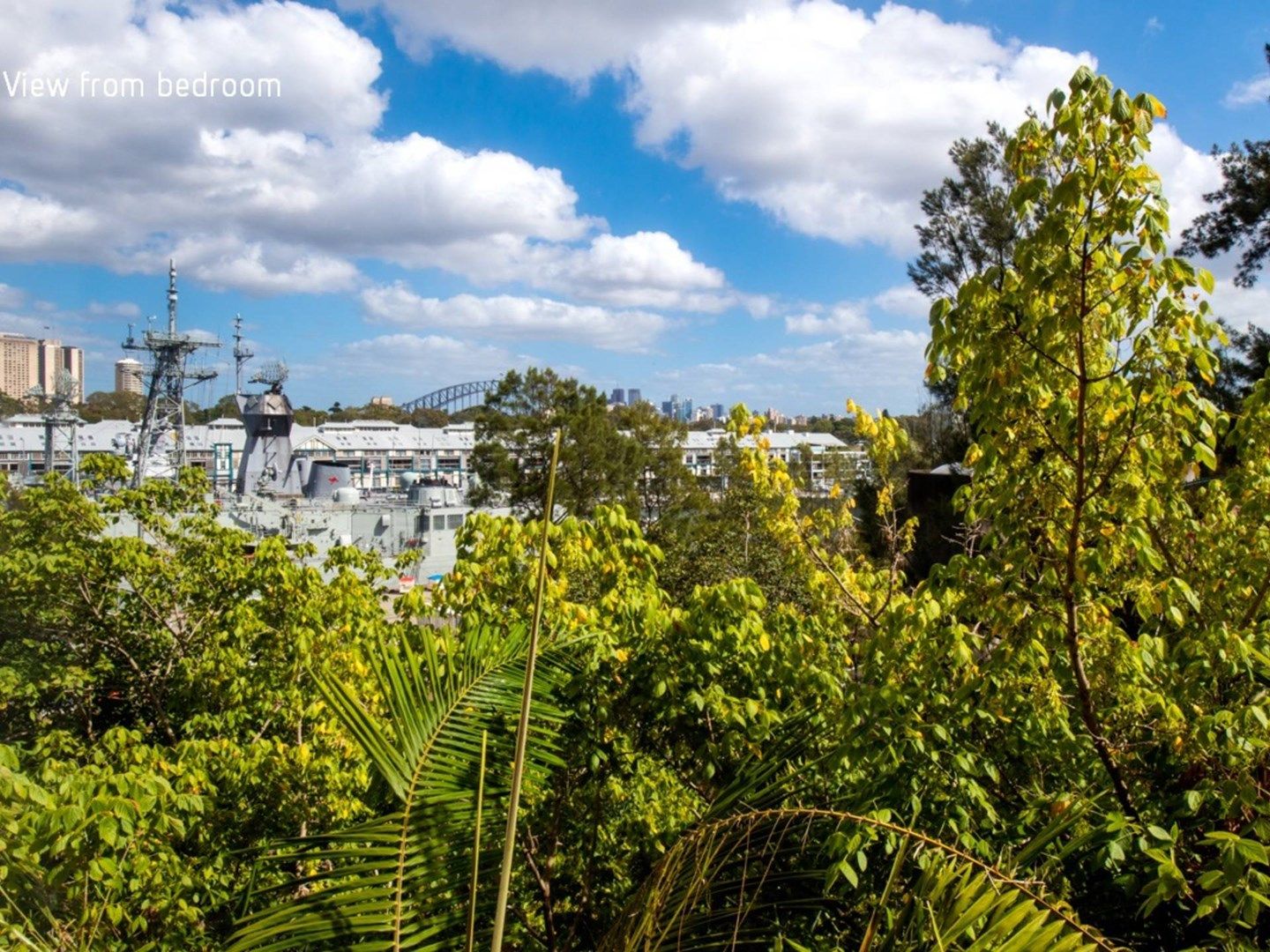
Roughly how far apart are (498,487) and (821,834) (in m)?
23.5

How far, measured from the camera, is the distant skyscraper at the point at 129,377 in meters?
31.3

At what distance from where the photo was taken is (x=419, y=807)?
8.61ft

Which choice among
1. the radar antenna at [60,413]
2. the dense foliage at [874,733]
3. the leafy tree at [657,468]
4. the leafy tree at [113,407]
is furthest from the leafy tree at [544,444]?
the dense foliage at [874,733]

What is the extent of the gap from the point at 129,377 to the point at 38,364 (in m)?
12.5

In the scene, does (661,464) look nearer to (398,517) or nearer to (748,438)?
(398,517)

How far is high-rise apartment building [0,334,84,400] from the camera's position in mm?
17547

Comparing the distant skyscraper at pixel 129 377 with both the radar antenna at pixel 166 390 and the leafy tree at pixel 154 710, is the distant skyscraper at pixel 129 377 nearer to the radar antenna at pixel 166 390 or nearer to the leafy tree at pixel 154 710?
the radar antenna at pixel 166 390

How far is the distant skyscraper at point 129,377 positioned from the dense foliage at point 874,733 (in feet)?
103

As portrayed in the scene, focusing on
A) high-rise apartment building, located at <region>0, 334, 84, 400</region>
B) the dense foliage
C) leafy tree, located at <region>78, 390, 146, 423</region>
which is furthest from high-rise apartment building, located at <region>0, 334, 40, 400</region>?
the dense foliage

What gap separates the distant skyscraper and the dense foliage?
103 feet

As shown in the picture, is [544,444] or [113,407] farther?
[113,407]

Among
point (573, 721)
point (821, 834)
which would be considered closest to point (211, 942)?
point (573, 721)

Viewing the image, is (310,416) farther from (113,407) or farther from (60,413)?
(60,413)

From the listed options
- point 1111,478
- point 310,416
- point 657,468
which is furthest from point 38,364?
point 310,416
